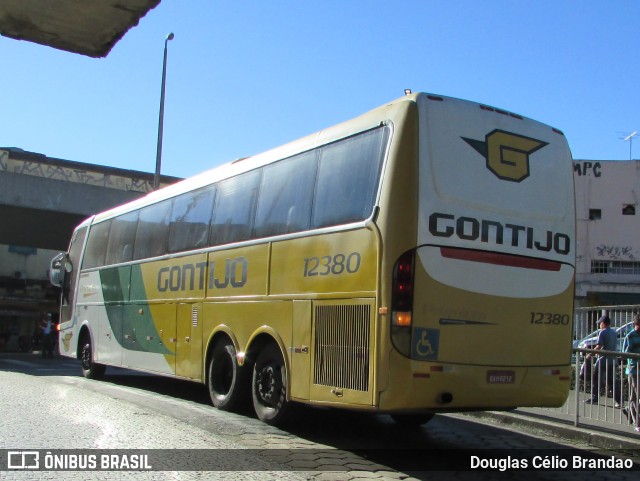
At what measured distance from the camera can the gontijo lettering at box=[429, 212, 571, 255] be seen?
22.0ft

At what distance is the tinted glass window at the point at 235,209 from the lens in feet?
30.7

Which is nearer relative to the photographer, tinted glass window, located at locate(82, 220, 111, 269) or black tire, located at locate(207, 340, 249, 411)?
black tire, located at locate(207, 340, 249, 411)

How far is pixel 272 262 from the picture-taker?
852 cm

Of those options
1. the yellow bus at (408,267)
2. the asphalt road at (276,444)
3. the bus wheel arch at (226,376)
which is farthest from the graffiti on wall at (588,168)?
the bus wheel arch at (226,376)

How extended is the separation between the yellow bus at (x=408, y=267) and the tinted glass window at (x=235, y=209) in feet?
0.15

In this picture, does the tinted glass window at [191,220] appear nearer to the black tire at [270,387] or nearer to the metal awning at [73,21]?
the black tire at [270,387]

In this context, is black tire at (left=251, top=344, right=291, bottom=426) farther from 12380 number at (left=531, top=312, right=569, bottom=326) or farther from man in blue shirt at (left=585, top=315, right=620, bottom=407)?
man in blue shirt at (left=585, top=315, right=620, bottom=407)

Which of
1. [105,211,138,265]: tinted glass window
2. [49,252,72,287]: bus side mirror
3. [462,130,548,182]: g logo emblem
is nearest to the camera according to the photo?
[462,130,548,182]: g logo emblem

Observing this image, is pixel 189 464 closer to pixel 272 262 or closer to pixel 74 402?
pixel 272 262

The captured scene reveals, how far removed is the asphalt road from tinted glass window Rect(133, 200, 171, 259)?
2.90 m

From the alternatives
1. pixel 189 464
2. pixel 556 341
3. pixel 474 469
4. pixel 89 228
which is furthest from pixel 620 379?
pixel 89 228

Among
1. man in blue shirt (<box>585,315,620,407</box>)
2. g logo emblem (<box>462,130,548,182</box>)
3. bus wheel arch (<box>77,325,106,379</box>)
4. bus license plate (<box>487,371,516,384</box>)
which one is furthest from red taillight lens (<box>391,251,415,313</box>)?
bus wheel arch (<box>77,325,106,379</box>)

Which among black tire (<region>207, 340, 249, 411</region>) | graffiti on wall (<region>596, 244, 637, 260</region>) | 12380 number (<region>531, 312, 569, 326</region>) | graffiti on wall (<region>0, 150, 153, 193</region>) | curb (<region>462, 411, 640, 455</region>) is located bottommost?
curb (<region>462, 411, 640, 455</region>)

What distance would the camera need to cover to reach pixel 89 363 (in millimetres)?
15438
